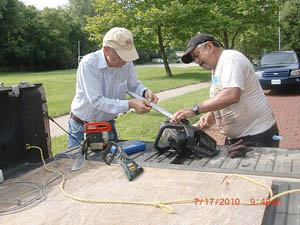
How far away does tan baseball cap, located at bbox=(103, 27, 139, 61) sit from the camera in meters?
2.83

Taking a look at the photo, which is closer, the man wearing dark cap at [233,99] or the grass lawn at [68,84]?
the man wearing dark cap at [233,99]

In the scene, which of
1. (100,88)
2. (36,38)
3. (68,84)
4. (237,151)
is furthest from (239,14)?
(36,38)

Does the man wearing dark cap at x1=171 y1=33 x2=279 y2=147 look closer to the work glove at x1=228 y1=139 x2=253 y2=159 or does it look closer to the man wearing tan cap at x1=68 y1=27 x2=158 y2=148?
the work glove at x1=228 y1=139 x2=253 y2=159

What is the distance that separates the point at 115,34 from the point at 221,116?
118 centimetres

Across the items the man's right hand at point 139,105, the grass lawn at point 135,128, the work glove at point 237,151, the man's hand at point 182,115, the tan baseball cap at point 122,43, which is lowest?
the grass lawn at point 135,128

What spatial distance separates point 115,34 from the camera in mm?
2838

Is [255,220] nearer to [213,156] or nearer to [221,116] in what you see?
[213,156]

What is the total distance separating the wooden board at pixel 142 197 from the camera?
1565 millimetres

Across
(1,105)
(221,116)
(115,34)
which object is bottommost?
(221,116)

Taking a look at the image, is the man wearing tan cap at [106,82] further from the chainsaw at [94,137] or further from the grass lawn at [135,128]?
the grass lawn at [135,128]

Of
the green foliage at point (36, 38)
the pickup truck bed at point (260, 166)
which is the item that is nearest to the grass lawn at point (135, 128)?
the pickup truck bed at point (260, 166)

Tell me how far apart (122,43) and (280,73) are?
428 inches

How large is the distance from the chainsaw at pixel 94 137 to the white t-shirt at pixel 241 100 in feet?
3.29

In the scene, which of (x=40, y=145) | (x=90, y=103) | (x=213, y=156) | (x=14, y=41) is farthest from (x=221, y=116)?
(x=14, y=41)
